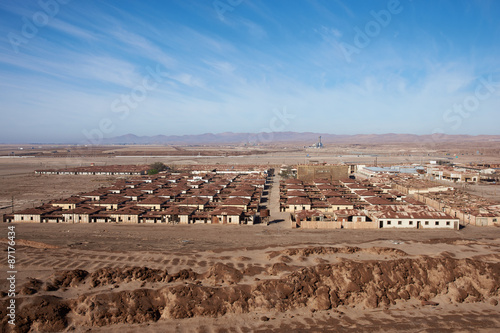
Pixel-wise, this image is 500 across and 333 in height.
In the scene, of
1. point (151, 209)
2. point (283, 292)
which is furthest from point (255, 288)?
point (151, 209)

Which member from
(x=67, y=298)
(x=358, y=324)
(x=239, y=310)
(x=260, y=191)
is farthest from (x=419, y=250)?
(x=260, y=191)

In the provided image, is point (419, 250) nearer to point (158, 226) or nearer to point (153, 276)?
point (153, 276)

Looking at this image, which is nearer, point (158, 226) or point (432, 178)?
point (158, 226)

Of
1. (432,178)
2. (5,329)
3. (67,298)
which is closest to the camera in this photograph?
(5,329)

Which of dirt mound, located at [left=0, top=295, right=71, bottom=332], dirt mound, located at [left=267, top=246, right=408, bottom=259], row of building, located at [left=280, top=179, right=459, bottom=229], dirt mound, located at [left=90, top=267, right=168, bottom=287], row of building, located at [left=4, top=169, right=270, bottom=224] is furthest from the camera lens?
row of building, located at [left=4, top=169, right=270, bottom=224]

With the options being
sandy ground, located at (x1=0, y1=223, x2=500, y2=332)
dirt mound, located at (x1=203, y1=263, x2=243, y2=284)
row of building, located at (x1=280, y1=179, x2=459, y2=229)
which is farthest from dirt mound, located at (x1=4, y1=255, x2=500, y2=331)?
row of building, located at (x1=280, y1=179, x2=459, y2=229)

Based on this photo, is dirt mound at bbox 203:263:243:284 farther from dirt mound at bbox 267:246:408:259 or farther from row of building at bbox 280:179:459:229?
row of building at bbox 280:179:459:229

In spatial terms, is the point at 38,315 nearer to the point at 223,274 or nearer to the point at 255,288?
the point at 223,274
